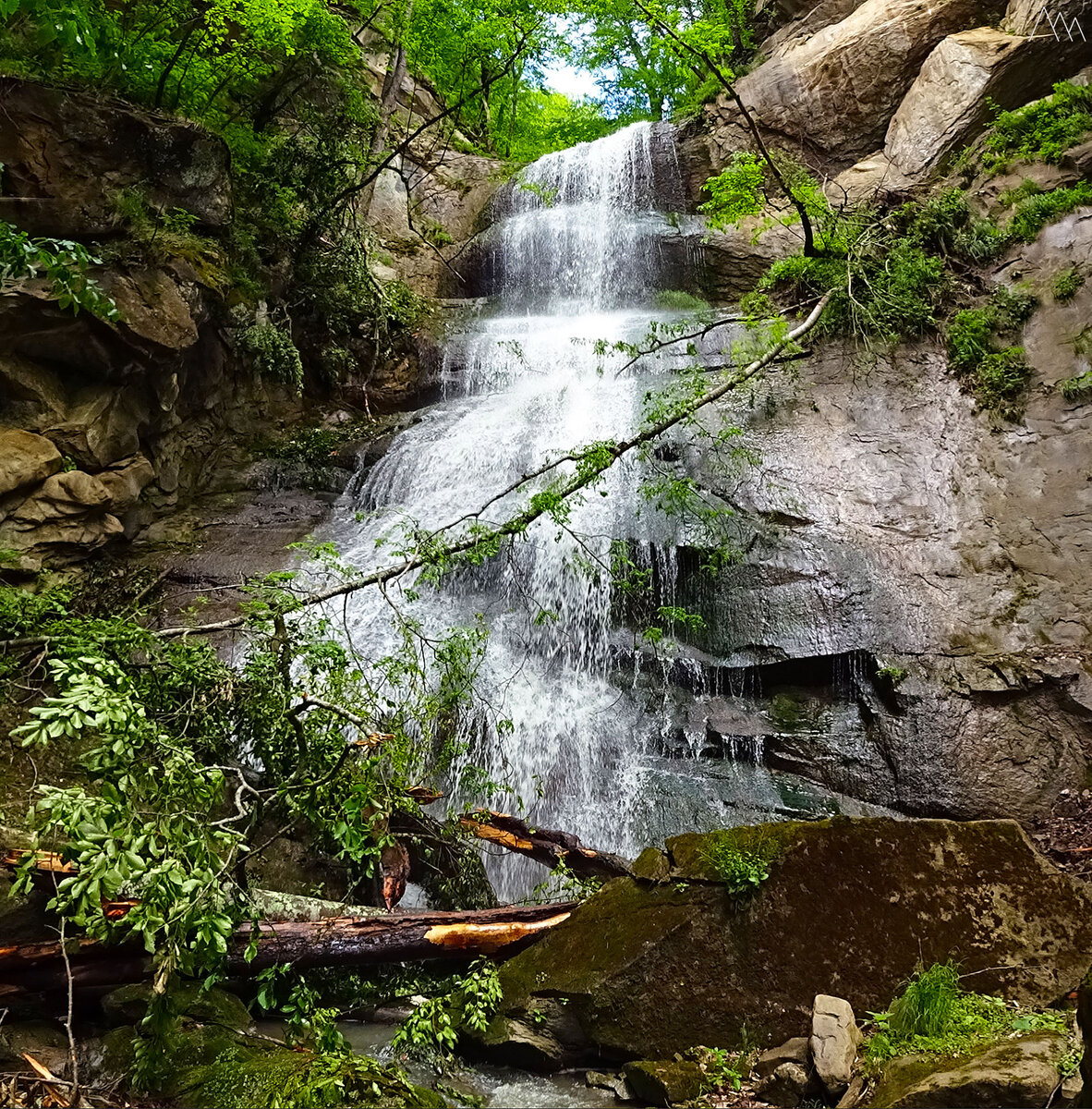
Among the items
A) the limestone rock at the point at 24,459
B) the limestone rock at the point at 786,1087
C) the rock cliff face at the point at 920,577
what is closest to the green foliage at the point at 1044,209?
the rock cliff face at the point at 920,577

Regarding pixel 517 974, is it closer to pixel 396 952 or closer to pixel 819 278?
pixel 396 952

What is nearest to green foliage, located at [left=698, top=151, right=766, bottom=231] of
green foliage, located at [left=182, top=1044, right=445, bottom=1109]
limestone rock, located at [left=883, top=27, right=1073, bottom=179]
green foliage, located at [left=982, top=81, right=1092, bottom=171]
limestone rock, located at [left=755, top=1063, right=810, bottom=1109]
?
limestone rock, located at [left=883, top=27, right=1073, bottom=179]

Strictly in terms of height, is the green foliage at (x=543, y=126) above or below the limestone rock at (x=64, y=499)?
above

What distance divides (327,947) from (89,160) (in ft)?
25.7

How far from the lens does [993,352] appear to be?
8.54 m

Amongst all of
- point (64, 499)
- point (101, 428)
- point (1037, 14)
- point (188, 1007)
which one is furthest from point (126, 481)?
point (1037, 14)

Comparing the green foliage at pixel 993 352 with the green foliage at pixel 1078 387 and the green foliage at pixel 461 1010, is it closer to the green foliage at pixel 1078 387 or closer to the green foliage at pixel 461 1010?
the green foliage at pixel 1078 387

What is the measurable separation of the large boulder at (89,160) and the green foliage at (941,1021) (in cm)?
859

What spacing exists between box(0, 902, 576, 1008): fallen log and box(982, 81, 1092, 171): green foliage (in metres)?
11.5

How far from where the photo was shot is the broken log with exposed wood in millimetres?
4855

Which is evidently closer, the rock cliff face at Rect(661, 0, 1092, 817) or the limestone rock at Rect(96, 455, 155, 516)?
the rock cliff face at Rect(661, 0, 1092, 817)

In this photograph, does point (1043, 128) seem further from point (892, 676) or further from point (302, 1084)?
point (302, 1084)

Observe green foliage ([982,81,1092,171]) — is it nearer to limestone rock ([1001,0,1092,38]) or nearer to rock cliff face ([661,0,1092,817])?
rock cliff face ([661,0,1092,817])

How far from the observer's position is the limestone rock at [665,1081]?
111 inches
